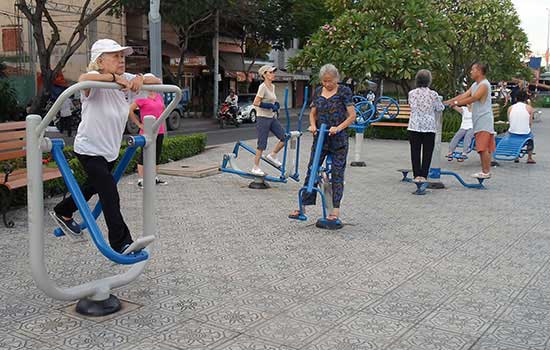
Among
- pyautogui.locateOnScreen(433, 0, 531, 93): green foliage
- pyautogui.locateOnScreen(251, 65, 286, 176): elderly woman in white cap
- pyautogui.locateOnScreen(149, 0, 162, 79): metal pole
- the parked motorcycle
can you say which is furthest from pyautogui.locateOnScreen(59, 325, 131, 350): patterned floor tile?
the parked motorcycle

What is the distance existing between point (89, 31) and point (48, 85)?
40.9 feet

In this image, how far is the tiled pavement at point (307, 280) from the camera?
3564 millimetres

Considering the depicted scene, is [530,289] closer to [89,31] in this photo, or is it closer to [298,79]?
[89,31]

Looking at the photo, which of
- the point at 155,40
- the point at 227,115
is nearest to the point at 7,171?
the point at 155,40

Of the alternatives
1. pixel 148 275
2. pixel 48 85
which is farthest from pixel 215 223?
pixel 48 85

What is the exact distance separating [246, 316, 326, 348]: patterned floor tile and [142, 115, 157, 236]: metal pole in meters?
0.97

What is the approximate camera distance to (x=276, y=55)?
136 feet

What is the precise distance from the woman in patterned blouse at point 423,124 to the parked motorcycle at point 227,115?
16272 mm

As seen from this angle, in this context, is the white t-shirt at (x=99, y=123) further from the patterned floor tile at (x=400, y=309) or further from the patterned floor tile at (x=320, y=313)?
the patterned floor tile at (x=400, y=309)

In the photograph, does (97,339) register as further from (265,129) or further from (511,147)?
(511,147)

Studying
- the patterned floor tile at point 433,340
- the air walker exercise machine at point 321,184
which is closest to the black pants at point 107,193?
the patterned floor tile at point 433,340

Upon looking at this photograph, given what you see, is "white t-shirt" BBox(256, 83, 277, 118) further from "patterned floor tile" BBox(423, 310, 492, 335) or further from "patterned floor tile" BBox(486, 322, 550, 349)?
"patterned floor tile" BBox(486, 322, 550, 349)

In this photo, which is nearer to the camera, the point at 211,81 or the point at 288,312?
the point at 288,312

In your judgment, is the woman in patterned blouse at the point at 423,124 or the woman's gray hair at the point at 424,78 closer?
the woman in patterned blouse at the point at 423,124
